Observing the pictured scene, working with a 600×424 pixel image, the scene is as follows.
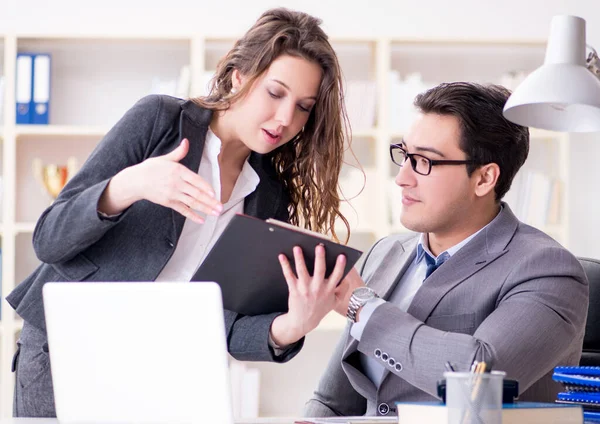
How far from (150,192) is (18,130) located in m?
2.31

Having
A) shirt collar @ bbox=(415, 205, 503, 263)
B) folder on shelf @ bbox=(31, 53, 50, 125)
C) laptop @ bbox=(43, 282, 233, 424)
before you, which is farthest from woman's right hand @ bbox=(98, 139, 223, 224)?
folder on shelf @ bbox=(31, 53, 50, 125)

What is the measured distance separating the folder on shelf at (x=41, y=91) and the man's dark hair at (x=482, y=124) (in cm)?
231

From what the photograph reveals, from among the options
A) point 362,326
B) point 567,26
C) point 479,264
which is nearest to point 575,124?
point 567,26

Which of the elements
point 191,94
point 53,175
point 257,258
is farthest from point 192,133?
point 53,175

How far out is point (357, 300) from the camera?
1598 mm

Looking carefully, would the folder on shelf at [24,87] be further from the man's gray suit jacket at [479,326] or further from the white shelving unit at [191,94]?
the man's gray suit jacket at [479,326]

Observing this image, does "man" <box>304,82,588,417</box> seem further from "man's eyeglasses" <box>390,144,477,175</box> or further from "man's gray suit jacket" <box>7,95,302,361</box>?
"man's gray suit jacket" <box>7,95,302,361</box>

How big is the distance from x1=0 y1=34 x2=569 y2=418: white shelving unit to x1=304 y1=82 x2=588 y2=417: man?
1.70 metres

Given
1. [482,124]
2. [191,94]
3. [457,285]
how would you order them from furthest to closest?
[191,94]
[482,124]
[457,285]

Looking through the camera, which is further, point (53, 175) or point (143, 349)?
point (53, 175)

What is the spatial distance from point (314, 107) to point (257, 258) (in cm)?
52

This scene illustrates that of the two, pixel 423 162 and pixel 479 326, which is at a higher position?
pixel 423 162

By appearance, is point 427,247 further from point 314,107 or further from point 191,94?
point 191,94

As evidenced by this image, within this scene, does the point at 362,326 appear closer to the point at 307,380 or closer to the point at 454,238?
the point at 454,238
